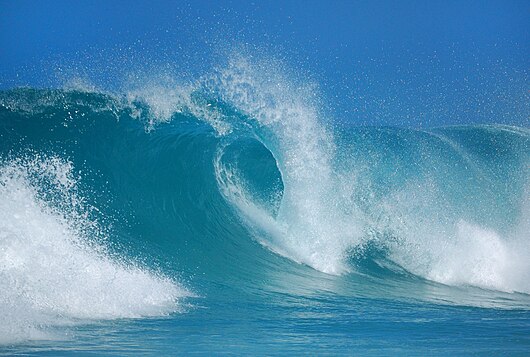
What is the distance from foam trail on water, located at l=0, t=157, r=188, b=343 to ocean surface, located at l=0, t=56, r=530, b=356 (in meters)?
0.02

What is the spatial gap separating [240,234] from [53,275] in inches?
168

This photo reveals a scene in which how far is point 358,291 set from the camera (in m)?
6.68

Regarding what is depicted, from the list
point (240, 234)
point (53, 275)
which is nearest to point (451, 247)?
point (240, 234)

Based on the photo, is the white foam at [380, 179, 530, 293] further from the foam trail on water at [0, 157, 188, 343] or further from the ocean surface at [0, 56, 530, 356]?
the foam trail on water at [0, 157, 188, 343]

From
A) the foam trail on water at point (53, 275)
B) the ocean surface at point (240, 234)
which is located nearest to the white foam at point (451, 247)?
the ocean surface at point (240, 234)

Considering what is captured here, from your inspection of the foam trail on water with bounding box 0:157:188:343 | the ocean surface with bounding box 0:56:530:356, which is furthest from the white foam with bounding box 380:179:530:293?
the foam trail on water with bounding box 0:157:188:343

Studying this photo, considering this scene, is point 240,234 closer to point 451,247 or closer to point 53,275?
point 451,247

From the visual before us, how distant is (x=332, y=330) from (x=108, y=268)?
220 cm

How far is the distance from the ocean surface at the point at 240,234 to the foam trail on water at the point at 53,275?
0.07 ft

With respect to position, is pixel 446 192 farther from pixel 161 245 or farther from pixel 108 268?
pixel 108 268

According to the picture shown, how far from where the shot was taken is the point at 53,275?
4.71 metres

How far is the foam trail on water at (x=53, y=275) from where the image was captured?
4223 millimetres

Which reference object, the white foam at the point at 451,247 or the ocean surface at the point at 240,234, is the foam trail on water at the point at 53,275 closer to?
the ocean surface at the point at 240,234

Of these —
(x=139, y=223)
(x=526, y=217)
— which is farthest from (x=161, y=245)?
(x=526, y=217)
